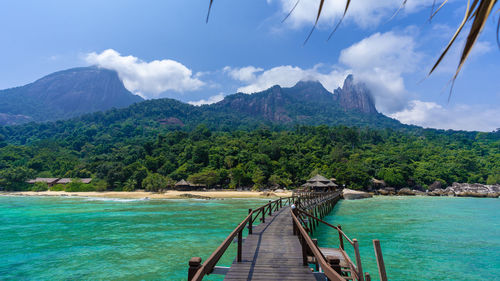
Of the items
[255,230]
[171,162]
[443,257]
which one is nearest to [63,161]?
[171,162]

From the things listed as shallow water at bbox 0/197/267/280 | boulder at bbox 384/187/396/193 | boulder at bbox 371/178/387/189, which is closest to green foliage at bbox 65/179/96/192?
shallow water at bbox 0/197/267/280

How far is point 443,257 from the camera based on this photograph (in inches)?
507

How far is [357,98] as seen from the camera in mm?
191000

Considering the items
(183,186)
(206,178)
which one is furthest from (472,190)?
(183,186)

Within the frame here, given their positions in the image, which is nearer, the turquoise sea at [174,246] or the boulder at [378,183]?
the turquoise sea at [174,246]

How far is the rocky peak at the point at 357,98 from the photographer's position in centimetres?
18762

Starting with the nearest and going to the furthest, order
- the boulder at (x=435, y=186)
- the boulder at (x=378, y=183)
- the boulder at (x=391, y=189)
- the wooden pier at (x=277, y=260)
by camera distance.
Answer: the wooden pier at (x=277, y=260) < the boulder at (x=391, y=189) < the boulder at (x=378, y=183) < the boulder at (x=435, y=186)

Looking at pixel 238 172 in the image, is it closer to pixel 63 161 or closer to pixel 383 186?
pixel 383 186

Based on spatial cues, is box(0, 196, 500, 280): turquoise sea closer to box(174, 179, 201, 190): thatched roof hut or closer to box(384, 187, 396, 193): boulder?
box(174, 179, 201, 190): thatched roof hut

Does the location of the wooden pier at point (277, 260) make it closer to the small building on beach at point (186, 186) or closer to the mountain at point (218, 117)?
the small building on beach at point (186, 186)

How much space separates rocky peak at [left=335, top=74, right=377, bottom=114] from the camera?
188 metres

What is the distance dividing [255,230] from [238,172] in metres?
51.3

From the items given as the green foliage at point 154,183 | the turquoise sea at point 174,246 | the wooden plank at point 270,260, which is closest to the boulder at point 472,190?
the turquoise sea at point 174,246

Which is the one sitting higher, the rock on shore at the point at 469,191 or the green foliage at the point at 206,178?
the green foliage at the point at 206,178
